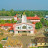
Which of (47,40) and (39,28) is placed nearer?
(47,40)

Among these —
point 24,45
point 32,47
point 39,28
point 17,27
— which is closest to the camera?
point 32,47

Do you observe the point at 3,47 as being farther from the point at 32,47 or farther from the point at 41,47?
the point at 41,47

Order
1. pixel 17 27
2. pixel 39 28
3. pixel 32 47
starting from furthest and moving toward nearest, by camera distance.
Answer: pixel 39 28, pixel 17 27, pixel 32 47

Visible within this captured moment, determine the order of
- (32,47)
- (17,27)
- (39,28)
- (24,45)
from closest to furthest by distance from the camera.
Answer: (32,47), (24,45), (17,27), (39,28)

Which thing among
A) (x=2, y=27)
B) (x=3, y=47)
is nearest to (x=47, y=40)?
(x=3, y=47)

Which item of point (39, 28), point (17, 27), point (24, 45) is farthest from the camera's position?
point (39, 28)

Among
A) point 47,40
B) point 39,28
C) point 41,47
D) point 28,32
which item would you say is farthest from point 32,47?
point 39,28

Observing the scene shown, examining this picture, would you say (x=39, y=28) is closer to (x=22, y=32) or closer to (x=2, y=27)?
(x=22, y=32)

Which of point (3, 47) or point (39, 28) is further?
point (39, 28)
